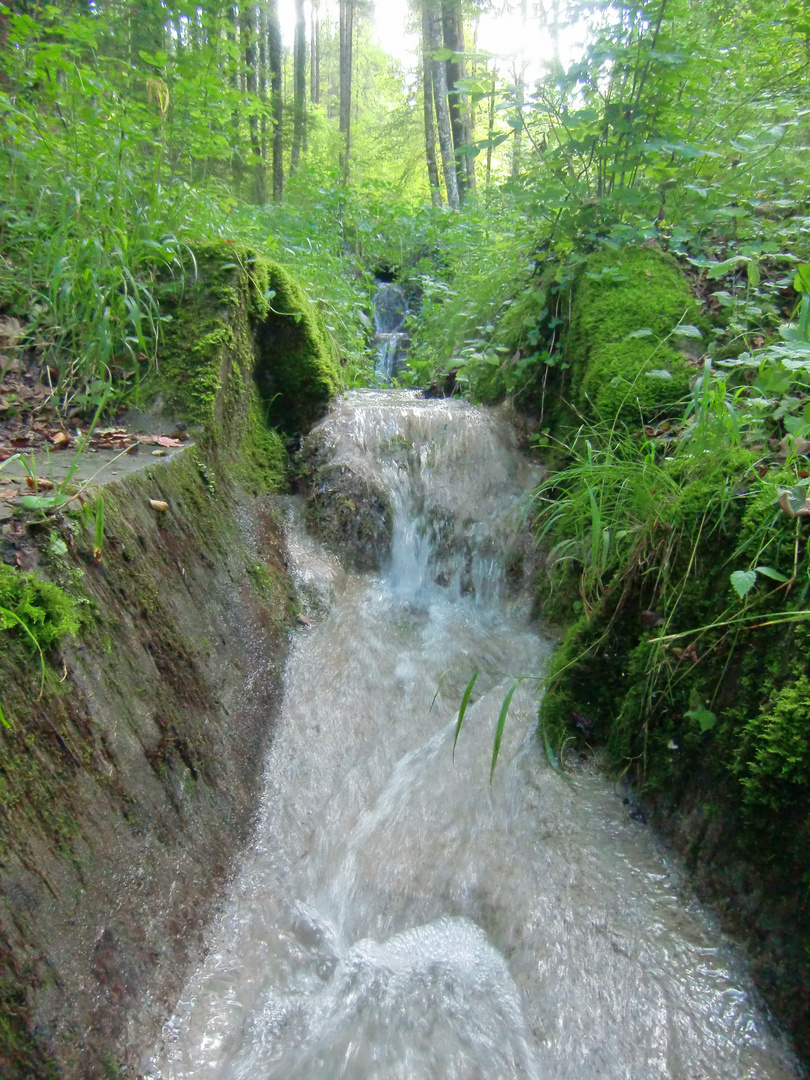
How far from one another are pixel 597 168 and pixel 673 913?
408cm

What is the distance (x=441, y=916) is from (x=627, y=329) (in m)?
3.15

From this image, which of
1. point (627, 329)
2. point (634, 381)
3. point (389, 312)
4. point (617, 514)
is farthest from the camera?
point (389, 312)

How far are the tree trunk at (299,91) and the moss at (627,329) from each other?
1156cm

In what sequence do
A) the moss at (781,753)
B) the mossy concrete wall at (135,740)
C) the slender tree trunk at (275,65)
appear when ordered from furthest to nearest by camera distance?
the slender tree trunk at (275,65) < the moss at (781,753) < the mossy concrete wall at (135,740)

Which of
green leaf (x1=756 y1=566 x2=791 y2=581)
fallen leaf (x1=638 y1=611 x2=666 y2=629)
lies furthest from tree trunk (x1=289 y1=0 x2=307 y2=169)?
green leaf (x1=756 y1=566 x2=791 y2=581)

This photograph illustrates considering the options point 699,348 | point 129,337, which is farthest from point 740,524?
point 129,337

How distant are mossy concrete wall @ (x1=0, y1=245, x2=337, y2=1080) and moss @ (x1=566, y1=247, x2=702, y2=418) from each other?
6.92ft

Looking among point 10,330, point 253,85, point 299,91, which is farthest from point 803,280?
point 253,85

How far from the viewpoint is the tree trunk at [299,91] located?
12695 mm

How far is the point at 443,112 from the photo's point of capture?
12148 millimetres

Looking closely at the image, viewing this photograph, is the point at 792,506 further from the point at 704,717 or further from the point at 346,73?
the point at 346,73

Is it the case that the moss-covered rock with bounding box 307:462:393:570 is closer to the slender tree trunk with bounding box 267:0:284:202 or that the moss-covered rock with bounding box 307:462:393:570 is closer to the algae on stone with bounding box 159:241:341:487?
the algae on stone with bounding box 159:241:341:487

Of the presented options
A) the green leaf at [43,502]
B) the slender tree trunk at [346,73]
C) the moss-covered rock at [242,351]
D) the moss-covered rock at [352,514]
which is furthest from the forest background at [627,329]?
the slender tree trunk at [346,73]

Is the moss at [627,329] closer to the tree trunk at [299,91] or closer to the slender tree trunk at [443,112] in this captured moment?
the slender tree trunk at [443,112]
